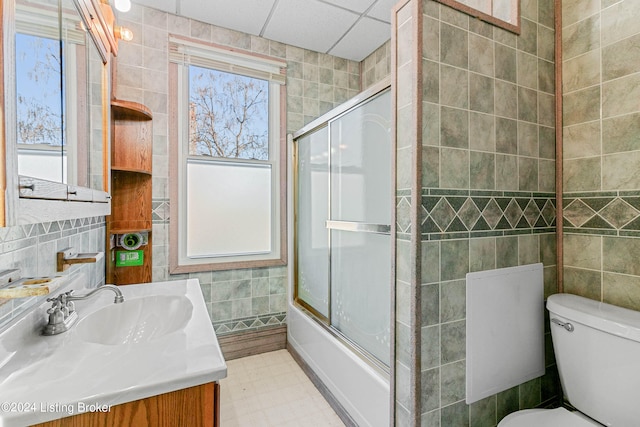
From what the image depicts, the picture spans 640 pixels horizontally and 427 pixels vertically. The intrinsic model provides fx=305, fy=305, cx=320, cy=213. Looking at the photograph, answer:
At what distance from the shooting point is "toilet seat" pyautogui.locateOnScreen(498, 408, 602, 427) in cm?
115

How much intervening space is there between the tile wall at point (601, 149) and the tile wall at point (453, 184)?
0.65ft

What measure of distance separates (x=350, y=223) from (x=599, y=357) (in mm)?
1163

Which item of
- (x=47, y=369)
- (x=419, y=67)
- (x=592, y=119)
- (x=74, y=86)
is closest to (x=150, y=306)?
(x=47, y=369)

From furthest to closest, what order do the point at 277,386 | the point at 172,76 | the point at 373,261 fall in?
the point at 172,76 → the point at 277,386 → the point at 373,261

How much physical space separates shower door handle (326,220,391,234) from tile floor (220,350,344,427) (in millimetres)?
1052

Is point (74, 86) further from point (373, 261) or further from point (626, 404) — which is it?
point (626, 404)

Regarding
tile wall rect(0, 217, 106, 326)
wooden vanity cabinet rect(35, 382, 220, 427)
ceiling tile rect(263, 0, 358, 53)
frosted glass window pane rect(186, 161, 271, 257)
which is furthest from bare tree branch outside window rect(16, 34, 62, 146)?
ceiling tile rect(263, 0, 358, 53)

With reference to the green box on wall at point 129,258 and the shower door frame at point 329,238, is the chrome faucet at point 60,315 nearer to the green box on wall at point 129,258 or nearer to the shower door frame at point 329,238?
the green box on wall at point 129,258

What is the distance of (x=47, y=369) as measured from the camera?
71 cm

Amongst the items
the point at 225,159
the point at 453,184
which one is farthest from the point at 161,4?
the point at 453,184

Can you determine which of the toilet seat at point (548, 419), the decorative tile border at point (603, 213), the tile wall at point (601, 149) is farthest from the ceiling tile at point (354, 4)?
the toilet seat at point (548, 419)

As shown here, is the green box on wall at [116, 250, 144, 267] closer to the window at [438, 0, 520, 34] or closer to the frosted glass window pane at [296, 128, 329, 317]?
the frosted glass window pane at [296, 128, 329, 317]

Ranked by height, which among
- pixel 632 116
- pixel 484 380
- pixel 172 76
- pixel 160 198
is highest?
pixel 172 76

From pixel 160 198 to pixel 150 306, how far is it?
1040 millimetres
